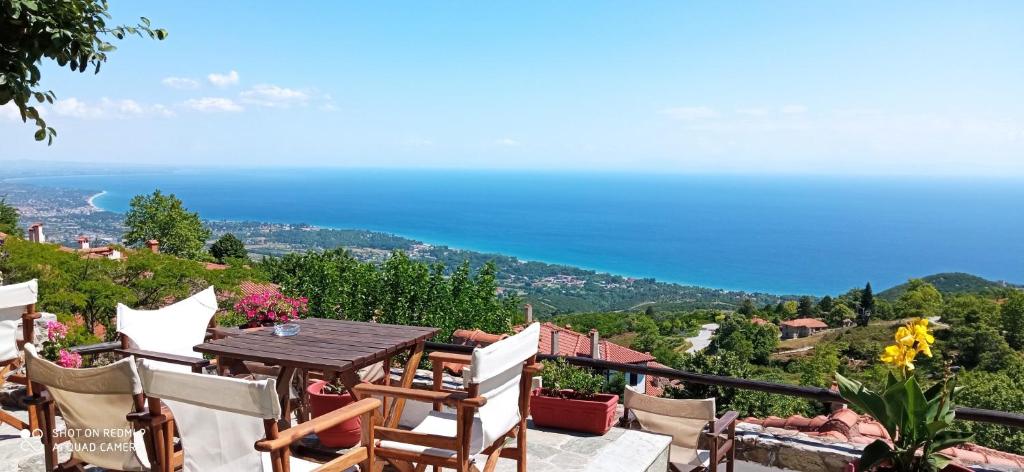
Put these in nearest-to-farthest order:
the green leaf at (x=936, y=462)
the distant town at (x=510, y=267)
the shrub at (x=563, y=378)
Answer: the green leaf at (x=936, y=462)
the shrub at (x=563, y=378)
the distant town at (x=510, y=267)

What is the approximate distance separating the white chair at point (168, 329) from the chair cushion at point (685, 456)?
102 inches

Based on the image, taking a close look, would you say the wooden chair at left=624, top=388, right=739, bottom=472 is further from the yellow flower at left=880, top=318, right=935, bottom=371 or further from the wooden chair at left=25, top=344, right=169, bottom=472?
the wooden chair at left=25, top=344, right=169, bottom=472

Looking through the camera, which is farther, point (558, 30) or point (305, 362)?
point (558, 30)

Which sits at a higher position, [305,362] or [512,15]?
[512,15]

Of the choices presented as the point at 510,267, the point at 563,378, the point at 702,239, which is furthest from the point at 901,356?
the point at 702,239

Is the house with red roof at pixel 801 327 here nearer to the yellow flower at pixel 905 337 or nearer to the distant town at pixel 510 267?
the distant town at pixel 510 267

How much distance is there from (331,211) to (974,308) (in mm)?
157322

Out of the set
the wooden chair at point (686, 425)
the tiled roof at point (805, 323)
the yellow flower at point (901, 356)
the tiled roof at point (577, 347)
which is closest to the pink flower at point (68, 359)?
the wooden chair at point (686, 425)

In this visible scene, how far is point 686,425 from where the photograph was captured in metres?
3.76

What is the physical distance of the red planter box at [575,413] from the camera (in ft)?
12.8

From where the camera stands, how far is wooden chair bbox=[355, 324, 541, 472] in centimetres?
251

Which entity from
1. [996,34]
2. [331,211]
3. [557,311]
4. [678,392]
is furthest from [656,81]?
[331,211]

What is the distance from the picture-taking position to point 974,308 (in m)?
31.5

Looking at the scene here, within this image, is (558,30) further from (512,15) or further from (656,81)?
(656,81)
